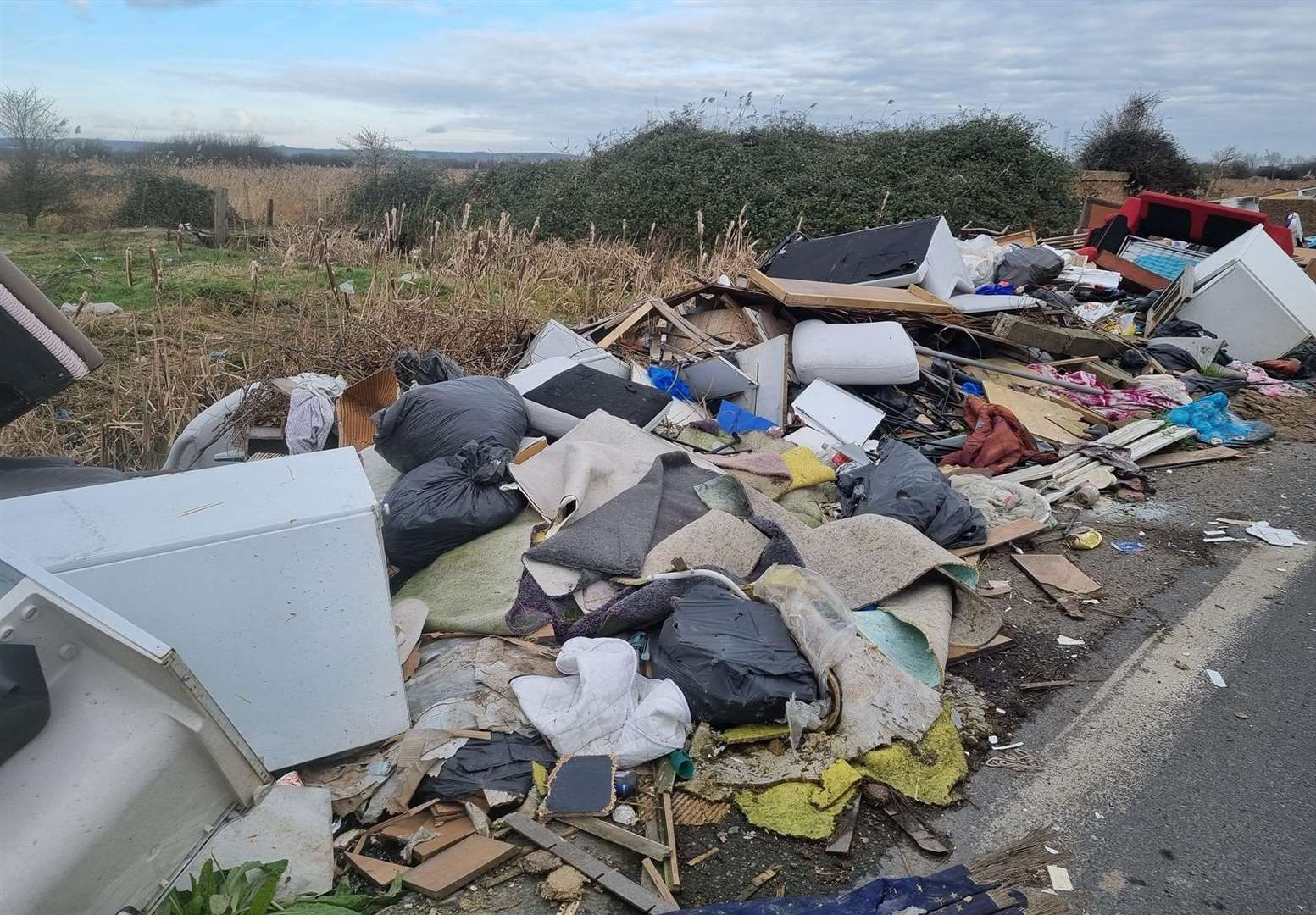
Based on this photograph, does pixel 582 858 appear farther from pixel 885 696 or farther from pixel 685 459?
pixel 685 459

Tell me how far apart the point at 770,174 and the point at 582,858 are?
15.4 metres

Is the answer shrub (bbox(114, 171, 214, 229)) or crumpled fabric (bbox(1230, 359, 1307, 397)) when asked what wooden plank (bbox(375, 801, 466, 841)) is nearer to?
crumpled fabric (bbox(1230, 359, 1307, 397))

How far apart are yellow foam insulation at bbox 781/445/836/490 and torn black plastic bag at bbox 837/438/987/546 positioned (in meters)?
0.16

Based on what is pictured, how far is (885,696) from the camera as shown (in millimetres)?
2742

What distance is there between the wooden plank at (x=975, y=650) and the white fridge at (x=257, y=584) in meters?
2.13

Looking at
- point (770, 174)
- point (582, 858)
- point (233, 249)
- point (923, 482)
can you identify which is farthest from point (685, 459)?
point (770, 174)

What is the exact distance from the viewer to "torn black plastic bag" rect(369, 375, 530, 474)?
4148 millimetres

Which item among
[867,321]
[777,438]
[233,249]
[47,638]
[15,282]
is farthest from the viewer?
[233,249]

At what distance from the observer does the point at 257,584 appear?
2.32m

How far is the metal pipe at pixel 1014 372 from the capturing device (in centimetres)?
682

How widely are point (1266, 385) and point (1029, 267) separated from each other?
2.50m

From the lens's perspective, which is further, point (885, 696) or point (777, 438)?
point (777, 438)

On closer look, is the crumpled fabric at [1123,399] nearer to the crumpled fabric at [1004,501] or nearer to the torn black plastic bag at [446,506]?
the crumpled fabric at [1004,501]

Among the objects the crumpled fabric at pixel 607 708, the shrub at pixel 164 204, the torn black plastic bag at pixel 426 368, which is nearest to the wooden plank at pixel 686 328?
the torn black plastic bag at pixel 426 368
